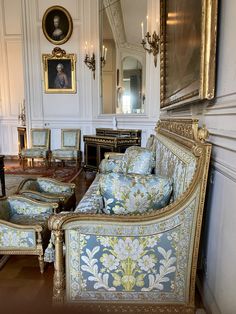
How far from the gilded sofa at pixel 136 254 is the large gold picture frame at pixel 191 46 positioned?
283 millimetres

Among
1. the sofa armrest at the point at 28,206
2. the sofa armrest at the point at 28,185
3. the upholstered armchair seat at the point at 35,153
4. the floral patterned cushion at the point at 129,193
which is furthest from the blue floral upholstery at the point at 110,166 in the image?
the upholstered armchair seat at the point at 35,153

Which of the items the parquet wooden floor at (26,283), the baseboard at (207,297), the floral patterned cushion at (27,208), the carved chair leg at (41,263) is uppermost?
the floral patterned cushion at (27,208)

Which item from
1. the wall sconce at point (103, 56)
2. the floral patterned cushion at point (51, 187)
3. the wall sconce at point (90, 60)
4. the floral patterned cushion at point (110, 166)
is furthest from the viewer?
the wall sconce at point (90, 60)

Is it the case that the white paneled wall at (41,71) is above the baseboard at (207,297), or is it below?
above

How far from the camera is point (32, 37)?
5086 millimetres

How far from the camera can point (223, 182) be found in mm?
1041

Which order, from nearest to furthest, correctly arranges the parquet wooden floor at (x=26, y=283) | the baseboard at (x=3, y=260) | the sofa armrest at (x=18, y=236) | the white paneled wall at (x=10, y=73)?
the parquet wooden floor at (x=26, y=283) < the sofa armrest at (x=18, y=236) < the baseboard at (x=3, y=260) < the white paneled wall at (x=10, y=73)

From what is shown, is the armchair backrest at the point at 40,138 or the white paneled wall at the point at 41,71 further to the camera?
the armchair backrest at the point at 40,138

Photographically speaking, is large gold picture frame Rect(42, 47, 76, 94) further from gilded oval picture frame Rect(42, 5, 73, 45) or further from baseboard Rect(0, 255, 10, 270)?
baseboard Rect(0, 255, 10, 270)

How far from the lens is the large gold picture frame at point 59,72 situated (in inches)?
200

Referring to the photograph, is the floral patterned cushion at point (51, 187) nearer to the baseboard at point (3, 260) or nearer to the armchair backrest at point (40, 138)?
the baseboard at point (3, 260)

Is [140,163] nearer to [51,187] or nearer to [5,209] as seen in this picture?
[51,187]

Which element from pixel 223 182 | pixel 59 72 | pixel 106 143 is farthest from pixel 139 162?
pixel 59 72

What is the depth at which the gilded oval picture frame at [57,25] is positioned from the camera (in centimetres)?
492
